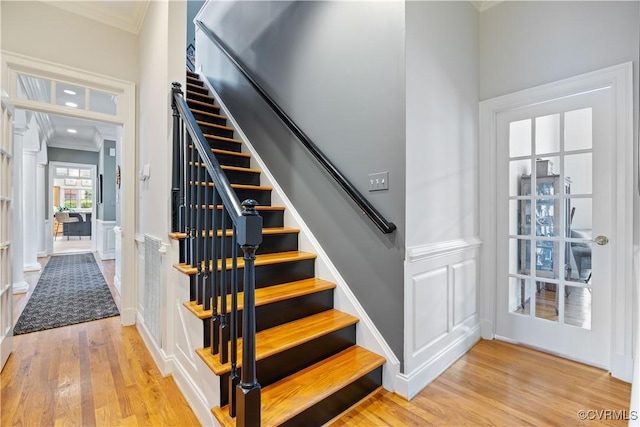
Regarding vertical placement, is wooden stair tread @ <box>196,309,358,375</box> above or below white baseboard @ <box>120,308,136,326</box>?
above

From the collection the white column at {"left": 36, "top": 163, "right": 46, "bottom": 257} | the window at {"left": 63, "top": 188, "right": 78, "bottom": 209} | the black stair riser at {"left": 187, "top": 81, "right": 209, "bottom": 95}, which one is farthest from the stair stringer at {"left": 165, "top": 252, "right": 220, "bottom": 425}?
the window at {"left": 63, "top": 188, "right": 78, "bottom": 209}

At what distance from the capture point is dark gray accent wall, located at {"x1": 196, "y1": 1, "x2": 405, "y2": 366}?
1.81 metres

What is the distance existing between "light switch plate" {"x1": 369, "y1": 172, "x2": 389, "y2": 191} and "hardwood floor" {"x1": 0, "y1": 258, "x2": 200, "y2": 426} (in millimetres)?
1653

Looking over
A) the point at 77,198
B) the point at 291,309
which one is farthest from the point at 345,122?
the point at 77,198

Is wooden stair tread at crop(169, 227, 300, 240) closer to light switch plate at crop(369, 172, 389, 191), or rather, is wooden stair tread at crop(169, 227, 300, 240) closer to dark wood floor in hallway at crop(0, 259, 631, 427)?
light switch plate at crop(369, 172, 389, 191)

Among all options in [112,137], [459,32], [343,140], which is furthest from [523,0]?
[112,137]

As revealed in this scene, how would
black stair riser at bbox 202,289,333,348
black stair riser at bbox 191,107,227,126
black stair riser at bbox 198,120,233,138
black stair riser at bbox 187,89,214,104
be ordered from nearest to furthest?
black stair riser at bbox 202,289,333,348 → black stair riser at bbox 198,120,233,138 → black stair riser at bbox 191,107,227,126 → black stair riser at bbox 187,89,214,104

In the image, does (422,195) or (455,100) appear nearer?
(422,195)

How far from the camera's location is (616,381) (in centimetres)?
188

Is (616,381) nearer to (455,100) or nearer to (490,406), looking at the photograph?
(490,406)

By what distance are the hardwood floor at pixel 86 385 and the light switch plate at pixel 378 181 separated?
1.65 metres

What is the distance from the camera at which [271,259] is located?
6.80 feet

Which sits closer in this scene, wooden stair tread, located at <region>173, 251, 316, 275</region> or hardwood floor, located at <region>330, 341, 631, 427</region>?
hardwood floor, located at <region>330, 341, 631, 427</region>

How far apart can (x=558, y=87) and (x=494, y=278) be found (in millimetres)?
1530
